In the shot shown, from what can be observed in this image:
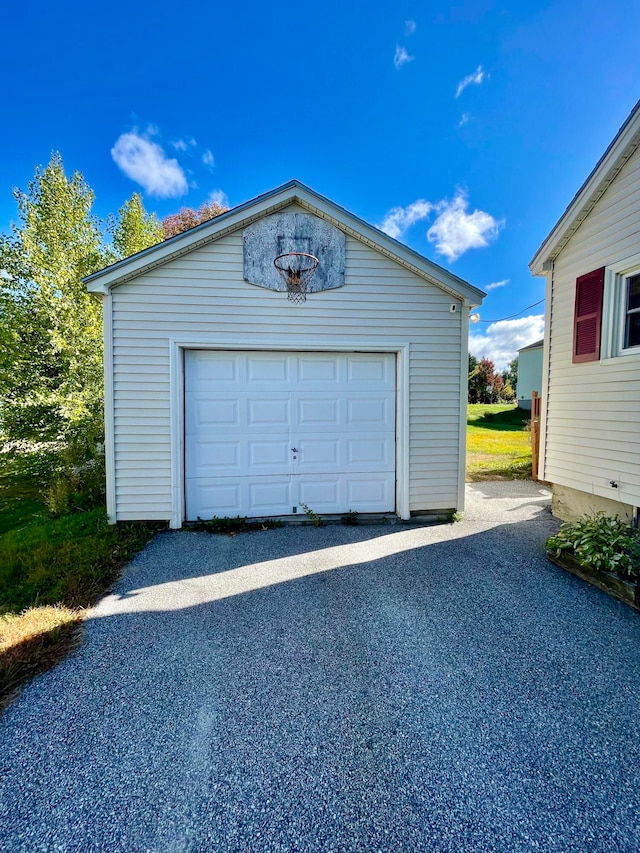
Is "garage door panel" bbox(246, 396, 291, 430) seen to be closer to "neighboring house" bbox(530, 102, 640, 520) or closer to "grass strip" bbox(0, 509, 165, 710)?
"grass strip" bbox(0, 509, 165, 710)

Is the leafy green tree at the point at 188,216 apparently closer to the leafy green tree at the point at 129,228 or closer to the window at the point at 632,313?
the leafy green tree at the point at 129,228

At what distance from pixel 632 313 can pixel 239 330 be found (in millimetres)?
4996

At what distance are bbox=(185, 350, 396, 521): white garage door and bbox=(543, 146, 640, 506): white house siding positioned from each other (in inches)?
99.7

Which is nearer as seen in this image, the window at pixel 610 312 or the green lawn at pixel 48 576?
the green lawn at pixel 48 576

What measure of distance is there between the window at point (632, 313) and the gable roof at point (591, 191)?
3.90 ft

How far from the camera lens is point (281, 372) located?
5.06 metres

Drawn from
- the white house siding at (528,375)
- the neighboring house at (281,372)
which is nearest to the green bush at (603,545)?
the neighboring house at (281,372)

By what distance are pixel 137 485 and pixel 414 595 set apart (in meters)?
3.86

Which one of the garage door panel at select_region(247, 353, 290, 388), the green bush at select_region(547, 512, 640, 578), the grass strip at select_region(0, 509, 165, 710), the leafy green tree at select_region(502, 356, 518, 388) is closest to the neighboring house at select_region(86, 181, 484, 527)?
the garage door panel at select_region(247, 353, 290, 388)

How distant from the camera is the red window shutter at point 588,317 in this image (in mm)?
4484

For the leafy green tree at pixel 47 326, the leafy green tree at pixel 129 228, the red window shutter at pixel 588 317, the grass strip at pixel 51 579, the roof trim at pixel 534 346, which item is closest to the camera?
the grass strip at pixel 51 579

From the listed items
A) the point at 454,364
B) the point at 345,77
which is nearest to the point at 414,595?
the point at 454,364

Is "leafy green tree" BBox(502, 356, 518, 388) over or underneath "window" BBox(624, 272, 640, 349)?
over

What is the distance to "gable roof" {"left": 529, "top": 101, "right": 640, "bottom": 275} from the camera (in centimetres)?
391
